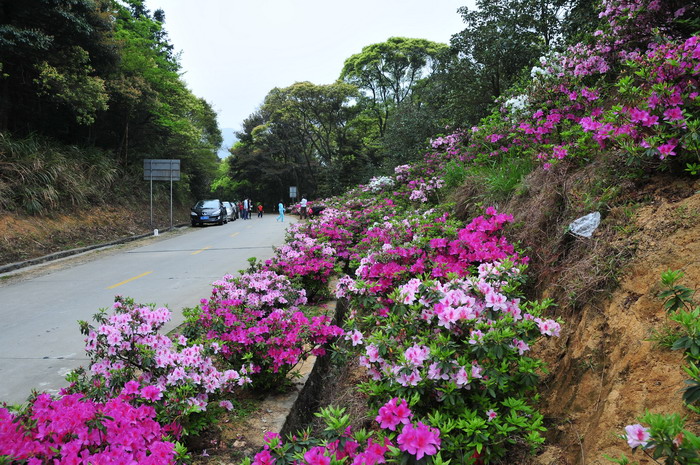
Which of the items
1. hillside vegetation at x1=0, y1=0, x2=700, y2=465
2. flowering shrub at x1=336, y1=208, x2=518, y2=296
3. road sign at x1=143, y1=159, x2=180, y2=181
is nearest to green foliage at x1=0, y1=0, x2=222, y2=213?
road sign at x1=143, y1=159, x2=180, y2=181

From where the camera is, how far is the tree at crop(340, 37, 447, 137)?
3388cm

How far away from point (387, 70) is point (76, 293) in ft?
109

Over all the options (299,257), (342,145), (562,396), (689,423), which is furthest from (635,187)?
(342,145)

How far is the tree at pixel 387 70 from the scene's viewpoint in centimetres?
3388

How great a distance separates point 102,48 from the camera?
14172 mm

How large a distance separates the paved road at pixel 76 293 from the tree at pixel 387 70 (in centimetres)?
2558

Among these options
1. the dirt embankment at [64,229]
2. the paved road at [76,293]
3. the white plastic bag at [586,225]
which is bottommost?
the paved road at [76,293]

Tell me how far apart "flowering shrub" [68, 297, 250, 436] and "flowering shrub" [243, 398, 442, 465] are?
735 mm

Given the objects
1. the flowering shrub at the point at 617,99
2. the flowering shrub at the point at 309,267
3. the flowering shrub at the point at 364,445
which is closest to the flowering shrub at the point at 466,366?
the flowering shrub at the point at 364,445

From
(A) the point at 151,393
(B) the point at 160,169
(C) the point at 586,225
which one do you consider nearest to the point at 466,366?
(C) the point at 586,225

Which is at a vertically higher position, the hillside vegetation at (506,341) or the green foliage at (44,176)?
the green foliage at (44,176)

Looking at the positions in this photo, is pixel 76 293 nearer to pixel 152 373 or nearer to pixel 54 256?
pixel 54 256

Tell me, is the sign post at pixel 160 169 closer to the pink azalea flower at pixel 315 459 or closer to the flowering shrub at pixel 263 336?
the flowering shrub at pixel 263 336

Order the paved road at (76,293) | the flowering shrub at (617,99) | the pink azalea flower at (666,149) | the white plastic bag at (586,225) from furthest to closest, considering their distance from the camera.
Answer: the paved road at (76,293) → the white plastic bag at (586,225) → the flowering shrub at (617,99) → the pink azalea flower at (666,149)
